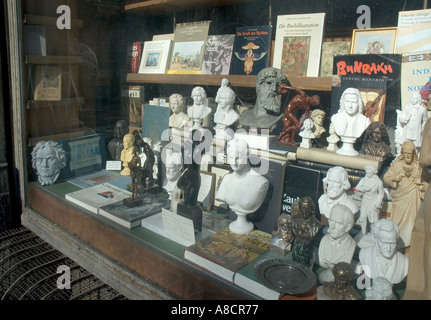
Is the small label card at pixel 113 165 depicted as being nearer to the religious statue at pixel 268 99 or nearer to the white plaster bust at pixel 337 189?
the religious statue at pixel 268 99

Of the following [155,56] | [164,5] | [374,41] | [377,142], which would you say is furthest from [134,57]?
[377,142]

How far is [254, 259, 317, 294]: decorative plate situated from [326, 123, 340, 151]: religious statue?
45 centimetres

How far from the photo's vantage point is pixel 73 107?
81.8 inches

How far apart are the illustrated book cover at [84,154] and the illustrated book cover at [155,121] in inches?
10.9

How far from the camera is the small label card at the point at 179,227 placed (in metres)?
1.29

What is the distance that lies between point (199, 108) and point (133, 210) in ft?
1.76

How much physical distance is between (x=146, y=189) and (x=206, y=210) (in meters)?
0.33

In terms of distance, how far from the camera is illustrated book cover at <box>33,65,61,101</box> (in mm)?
1991

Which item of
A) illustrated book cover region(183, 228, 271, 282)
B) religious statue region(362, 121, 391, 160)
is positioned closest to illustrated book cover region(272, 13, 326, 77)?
religious statue region(362, 121, 391, 160)

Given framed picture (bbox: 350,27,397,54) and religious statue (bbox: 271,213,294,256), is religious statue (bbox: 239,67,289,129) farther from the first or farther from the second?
religious statue (bbox: 271,213,294,256)

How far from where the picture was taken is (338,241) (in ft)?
3.53

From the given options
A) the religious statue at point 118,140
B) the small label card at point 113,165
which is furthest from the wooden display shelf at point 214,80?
the small label card at point 113,165

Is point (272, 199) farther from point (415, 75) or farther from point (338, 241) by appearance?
point (415, 75)
